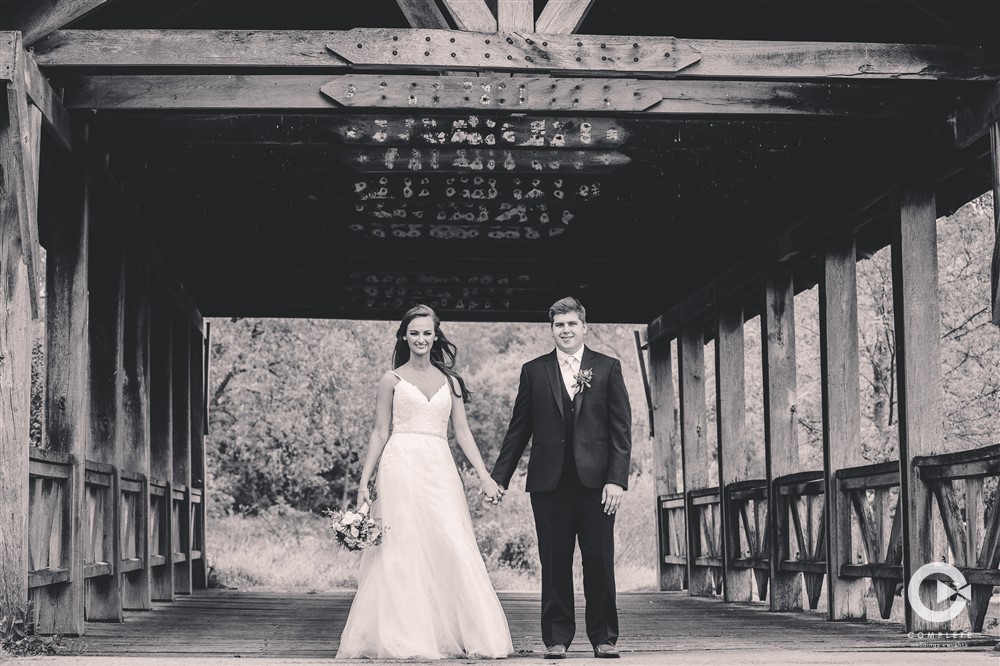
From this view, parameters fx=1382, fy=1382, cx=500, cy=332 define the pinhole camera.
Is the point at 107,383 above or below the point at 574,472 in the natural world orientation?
above

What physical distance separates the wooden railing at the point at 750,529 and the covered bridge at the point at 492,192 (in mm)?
56

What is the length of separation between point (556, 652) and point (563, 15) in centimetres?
376

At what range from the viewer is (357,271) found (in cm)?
1485

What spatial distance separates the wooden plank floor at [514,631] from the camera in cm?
834

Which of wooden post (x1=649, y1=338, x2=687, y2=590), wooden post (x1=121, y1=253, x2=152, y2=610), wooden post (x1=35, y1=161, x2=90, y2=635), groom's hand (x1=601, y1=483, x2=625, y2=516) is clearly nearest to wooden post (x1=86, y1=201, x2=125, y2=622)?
wooden post (x1=121, y1=253, x2=152, y2=610)

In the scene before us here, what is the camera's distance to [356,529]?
293 inches

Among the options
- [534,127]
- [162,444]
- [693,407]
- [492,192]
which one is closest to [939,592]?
[534,127]

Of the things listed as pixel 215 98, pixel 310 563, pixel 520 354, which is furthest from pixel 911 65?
pixel 520 354

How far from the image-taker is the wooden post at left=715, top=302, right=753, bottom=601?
14172mm

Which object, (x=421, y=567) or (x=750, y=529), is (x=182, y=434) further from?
(x=421, y=567)

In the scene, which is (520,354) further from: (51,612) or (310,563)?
(51,612)

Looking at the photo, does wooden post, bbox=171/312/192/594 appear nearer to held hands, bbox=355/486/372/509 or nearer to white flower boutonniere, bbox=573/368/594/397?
held hands, bbox=355/486/372/509

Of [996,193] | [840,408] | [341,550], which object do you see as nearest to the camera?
[996,193]

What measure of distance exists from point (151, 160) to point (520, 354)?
85.6 ft
